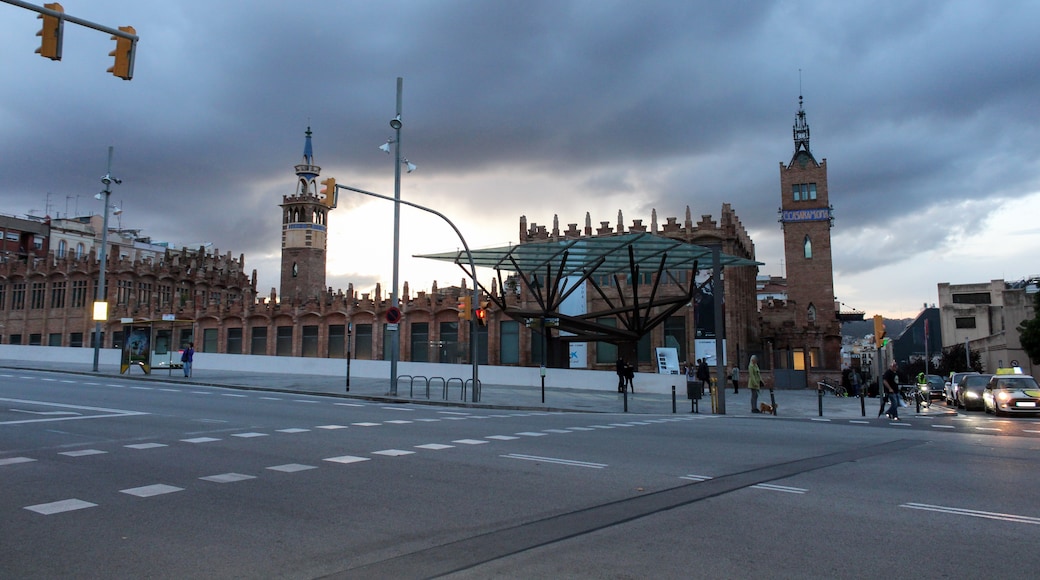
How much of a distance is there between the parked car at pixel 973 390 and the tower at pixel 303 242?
64.3 m

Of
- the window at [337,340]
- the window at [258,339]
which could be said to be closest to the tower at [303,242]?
the window at [258,339]

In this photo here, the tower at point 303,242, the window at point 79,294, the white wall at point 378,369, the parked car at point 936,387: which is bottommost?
the parked car at point 936,387

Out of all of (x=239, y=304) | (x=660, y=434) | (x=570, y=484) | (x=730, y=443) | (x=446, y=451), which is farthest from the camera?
(x=239, y=304)

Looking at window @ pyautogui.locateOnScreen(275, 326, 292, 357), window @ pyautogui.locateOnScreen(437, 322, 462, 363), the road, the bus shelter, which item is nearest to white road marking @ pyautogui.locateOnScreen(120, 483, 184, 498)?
the road

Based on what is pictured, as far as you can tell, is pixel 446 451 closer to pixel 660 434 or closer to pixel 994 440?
pixel 660 434

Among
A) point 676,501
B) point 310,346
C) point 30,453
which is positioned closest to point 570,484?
point 676,501

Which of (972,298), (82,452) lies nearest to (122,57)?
(82,452)

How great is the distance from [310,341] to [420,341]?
1015 centimetres

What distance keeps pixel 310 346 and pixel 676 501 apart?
51518 millimetres

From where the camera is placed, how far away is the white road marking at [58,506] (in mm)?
6964

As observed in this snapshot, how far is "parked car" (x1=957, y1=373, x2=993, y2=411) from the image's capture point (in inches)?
1085

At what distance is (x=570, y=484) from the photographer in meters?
8.43

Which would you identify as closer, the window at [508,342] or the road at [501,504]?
the road at [501,504]

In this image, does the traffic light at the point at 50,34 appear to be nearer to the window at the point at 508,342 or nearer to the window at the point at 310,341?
the window at the point at 508,342
